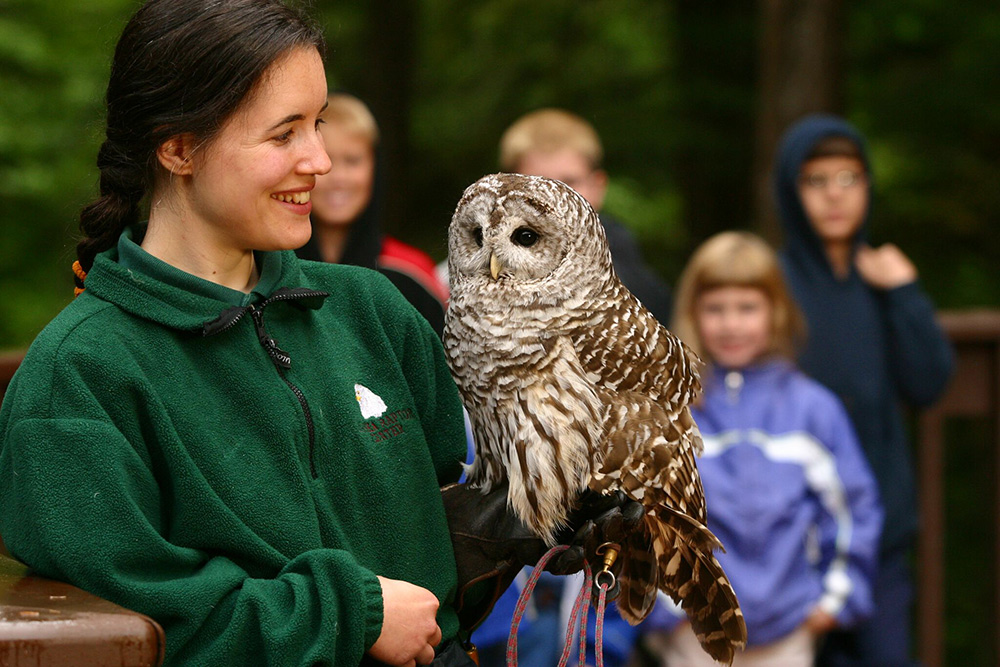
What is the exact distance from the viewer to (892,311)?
4.47m

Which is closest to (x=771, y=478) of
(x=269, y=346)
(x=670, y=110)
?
(x=269, y=346)

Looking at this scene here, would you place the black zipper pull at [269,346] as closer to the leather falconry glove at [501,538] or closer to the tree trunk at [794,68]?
the leather falconry glove at [501,538]

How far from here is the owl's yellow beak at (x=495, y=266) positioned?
252 cm

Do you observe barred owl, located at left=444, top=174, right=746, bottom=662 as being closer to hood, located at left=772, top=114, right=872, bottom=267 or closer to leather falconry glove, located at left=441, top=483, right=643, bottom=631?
leather falconry glove, located at left=441, top=483, right=643, bottom=631

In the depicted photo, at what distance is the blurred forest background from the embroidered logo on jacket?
4852mm

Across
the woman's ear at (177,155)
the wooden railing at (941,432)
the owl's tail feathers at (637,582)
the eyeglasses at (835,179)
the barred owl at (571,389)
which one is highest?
the woman's ear at (177,155)

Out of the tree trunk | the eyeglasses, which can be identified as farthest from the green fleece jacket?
the tree trunk

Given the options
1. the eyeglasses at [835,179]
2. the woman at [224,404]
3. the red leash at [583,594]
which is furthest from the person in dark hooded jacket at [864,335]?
the woman at [224,404]

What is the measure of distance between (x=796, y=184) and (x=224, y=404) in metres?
3.30

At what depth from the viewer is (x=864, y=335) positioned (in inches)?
174

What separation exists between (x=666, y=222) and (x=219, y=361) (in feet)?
26.6

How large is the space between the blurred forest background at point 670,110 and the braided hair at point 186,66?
503cm

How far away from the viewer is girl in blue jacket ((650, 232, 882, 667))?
388 centimetres

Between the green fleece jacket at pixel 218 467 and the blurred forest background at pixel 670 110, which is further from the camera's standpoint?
the blurred forest background at pixel 670 110
